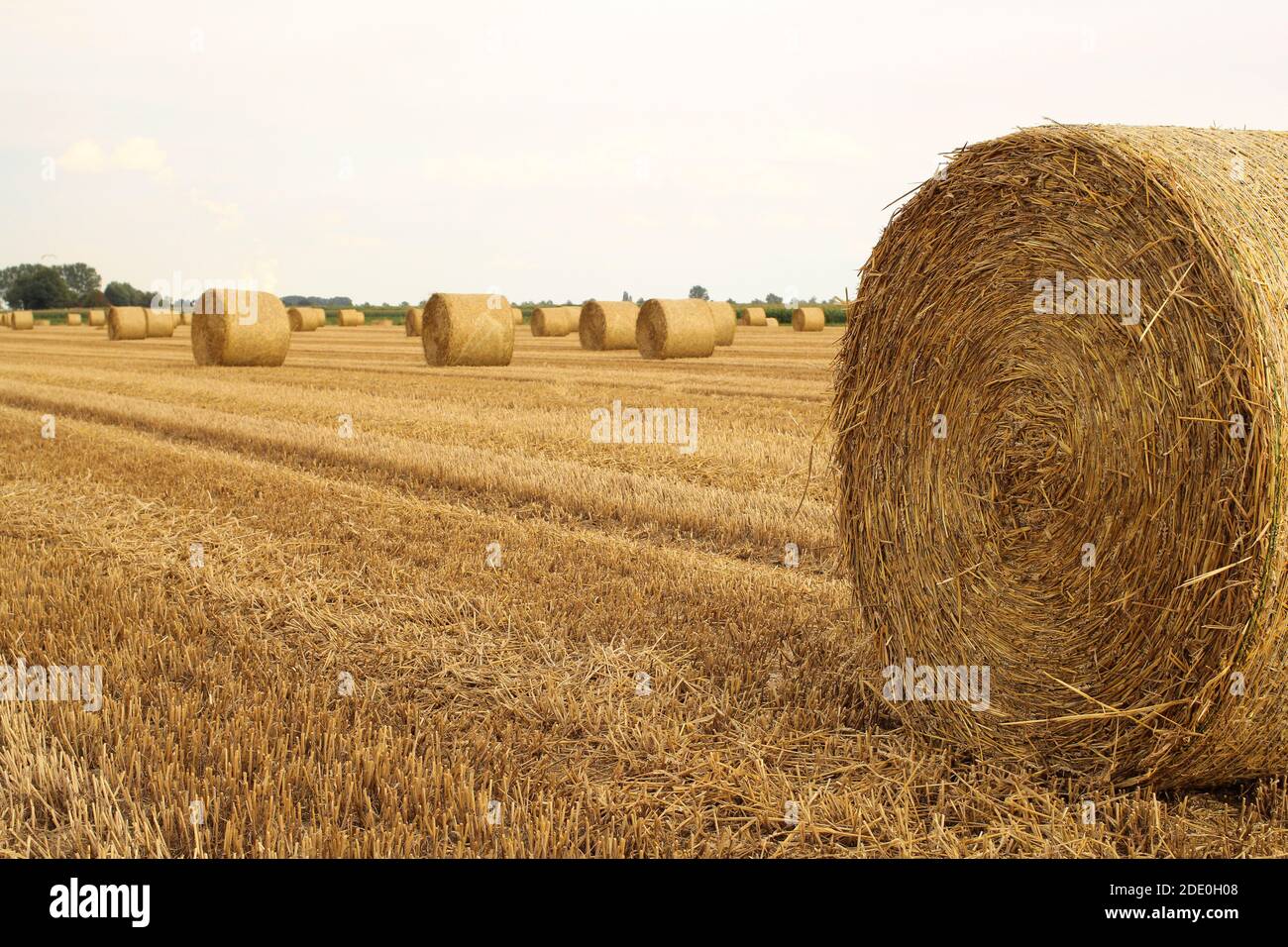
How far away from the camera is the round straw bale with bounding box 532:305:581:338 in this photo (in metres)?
36.2

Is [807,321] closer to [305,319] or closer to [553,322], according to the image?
[553,322]

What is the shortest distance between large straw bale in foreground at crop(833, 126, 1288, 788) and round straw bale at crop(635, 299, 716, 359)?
18647mm

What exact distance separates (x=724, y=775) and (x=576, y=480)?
5.28m

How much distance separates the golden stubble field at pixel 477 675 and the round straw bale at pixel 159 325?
99.2 ft

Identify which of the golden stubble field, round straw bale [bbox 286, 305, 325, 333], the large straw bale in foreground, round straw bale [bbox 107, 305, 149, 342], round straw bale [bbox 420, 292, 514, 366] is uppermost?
round straw bale [bbox 286, 305, 325, 333]

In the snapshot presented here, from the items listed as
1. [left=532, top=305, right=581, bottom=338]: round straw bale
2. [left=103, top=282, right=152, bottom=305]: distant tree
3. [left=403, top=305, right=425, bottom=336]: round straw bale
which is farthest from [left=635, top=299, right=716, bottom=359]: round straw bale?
[left=103, top=282, right=152, bottom=305]: distant tree

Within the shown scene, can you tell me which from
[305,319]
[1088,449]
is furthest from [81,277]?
[1088,449]

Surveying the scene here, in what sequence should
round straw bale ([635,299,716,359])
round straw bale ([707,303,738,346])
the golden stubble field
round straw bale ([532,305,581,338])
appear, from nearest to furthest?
the golden stubble field → round straw bale ([635,299,716,359]) → round straw bale ([707,303,738,346]) → round straw bale ([532,305,581,338])

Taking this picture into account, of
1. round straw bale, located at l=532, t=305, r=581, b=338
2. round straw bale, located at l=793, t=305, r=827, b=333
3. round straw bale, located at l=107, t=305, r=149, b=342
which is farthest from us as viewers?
round straw bale, located at l=793, t=305, r=827, b=333

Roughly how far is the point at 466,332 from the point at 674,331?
4.36 metres

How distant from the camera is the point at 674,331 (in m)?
23.4

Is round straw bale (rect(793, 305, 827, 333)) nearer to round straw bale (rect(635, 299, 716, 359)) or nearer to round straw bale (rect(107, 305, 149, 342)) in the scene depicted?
round straw bale (rect(635, 299, 716, 359))

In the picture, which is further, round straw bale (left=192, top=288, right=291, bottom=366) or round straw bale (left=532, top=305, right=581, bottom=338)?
round straw bale (left=532, top=305, right=581, bottom=338)
